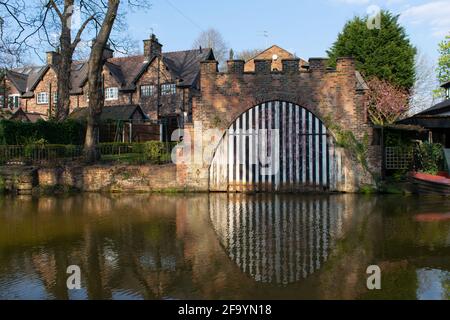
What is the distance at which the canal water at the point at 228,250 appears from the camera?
15.9ft

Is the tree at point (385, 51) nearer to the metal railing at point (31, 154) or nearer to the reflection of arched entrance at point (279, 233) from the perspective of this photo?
the reflection of arched entrance at point (279, 233)

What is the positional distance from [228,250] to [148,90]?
29.9 metres

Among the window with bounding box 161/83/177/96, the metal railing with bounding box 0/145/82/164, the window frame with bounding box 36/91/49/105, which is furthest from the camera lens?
the window frame with bounding box 36/91/49/105

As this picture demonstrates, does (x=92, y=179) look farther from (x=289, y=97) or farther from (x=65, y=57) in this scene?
(x=65, y=57)

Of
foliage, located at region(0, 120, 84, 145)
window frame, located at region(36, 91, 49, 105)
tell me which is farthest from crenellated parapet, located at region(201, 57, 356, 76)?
window frame, located at region(36, 91, 49, 105)

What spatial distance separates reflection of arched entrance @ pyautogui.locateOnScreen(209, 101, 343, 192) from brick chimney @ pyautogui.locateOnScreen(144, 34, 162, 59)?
77.6 feet

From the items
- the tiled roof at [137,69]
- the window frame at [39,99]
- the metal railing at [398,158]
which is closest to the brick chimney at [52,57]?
the tiled roof at [137,69]

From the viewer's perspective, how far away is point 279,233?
7.88 metres

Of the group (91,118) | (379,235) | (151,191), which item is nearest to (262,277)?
(379,235)

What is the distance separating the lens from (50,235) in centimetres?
800

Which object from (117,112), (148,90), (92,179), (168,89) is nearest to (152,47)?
(148,90)

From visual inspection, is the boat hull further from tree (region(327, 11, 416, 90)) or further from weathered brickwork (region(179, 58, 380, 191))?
tree (region(327, 11, 416, 90))

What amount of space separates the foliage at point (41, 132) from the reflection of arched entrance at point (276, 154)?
10238 millimetres

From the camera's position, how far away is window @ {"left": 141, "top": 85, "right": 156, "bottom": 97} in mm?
34594
